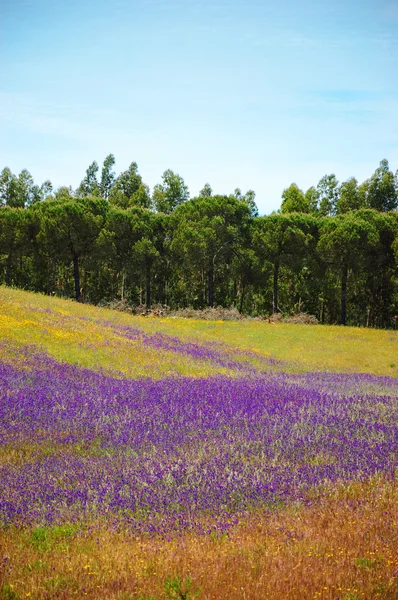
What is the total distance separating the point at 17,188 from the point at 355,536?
8948 centimetres

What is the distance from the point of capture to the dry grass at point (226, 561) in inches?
184

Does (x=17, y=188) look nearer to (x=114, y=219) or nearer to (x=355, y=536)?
(x=114, y=219)

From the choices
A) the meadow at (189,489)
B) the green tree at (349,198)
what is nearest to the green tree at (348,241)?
the green tree at (349,198)

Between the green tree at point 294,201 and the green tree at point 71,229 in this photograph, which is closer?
the green tree at point 71,229

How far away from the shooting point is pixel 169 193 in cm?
8088

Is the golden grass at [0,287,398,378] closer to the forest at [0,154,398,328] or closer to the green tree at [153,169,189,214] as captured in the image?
the forest at [0,154,398,328]

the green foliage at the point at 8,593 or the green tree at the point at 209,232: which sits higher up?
the green tree at the point at 209,232

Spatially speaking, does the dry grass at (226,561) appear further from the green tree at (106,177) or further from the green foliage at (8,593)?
the green tree at (106,177)

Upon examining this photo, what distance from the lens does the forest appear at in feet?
190

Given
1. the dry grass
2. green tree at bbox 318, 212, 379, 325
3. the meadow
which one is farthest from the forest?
the dry grass

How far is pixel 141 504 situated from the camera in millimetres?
6719

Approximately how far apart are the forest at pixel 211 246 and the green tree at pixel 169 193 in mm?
12684

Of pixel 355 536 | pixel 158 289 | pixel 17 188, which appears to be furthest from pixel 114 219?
pixel 355 536

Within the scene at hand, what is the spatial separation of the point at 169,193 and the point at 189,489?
76.9m
